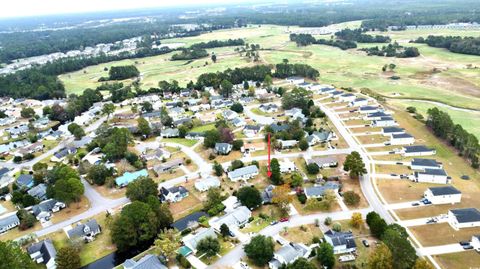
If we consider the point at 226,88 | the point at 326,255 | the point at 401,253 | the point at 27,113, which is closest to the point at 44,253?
the point at 326,255

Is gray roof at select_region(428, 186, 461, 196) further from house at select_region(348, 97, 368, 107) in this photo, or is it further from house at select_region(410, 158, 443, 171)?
house at select_region(348, 97, 368, 107)

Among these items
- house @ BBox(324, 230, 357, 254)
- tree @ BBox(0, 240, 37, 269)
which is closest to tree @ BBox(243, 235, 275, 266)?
house @ BBox(324, 230, 357, 254)

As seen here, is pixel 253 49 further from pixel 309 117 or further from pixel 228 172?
pixel 228 172

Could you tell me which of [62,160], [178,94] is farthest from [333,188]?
[178,94]

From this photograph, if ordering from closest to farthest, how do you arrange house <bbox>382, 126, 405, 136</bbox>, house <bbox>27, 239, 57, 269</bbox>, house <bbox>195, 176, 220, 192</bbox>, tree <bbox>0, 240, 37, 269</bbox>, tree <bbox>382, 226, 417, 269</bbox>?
tree <bbox>0, 240, 37, 269</bbox>
tree <bbox>382, 226, 417, 269</bbox>
house <bbox>27, 239, 57, 269</bbox>
house <bbox>195, 176, 220, 192</bbox>
house <bbox>382, 126, 405, 136</bbox>

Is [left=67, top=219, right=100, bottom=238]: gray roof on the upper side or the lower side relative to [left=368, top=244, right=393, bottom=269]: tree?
lower

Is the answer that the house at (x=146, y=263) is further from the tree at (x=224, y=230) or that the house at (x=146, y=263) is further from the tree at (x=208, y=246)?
the tree at (x=224, y=230)
